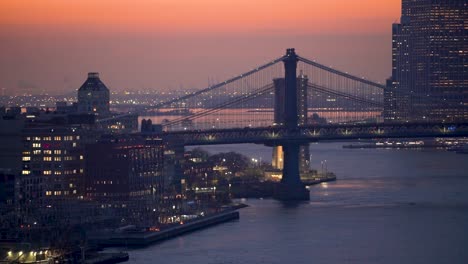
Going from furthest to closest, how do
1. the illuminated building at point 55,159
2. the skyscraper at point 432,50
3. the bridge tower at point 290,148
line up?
the skyscraper at point 432,50 → the bridge tower at point 290,148 → the illuminated building at point 55,159

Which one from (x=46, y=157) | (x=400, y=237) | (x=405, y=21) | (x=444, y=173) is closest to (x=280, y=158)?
(x=444, y=173)

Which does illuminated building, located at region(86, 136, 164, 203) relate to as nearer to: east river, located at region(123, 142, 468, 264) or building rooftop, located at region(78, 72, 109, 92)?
east river, located at region(123, 142, 468, 264)

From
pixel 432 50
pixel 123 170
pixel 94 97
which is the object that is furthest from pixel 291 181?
pixel 432 50

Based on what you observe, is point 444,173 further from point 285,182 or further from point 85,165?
point 85,165

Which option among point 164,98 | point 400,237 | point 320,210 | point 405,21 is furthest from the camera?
point 164,98

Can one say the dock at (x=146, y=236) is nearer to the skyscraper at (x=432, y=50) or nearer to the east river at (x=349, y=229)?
the east river at (x=349, y=229)

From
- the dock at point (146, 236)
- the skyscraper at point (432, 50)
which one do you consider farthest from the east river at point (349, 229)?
the skyscraper at point (432, 50)

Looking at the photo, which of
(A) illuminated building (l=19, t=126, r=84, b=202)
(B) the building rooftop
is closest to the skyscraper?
(B) the building rooftop
